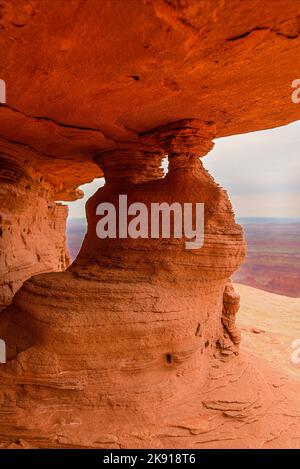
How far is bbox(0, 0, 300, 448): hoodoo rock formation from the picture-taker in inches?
90.6

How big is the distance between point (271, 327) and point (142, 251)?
7625mm

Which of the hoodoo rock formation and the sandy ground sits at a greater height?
the hoodoo rock formation

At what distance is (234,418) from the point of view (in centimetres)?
361

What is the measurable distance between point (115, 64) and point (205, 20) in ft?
2.94

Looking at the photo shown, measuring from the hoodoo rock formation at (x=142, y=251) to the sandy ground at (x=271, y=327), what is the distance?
2027 mm

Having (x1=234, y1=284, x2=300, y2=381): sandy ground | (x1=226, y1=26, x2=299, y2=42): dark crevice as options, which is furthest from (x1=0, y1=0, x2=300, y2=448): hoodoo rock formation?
(x1=234, y1=284, x2=300, y2=381): sandy ground

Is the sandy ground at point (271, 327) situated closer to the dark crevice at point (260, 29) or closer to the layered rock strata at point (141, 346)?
the layered rock strata at point (141, 346)

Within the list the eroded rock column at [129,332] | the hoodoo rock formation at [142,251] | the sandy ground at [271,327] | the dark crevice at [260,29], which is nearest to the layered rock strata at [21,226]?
the hoodoo rock formation at [142,251]

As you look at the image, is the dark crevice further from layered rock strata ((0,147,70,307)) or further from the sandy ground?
the sandy ground

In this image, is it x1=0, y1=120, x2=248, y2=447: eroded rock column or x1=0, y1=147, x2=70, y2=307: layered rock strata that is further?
x1=0, y1=147, x2=70, y2=307: layered rock strata

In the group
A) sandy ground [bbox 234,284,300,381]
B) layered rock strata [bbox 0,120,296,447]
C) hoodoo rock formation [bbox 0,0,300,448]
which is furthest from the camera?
sandy ground [bbox 234,284,300,381]

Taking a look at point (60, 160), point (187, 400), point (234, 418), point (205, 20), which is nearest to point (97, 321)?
point (187, 400)

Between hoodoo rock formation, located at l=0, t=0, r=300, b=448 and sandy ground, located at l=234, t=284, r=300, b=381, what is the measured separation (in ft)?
6.65

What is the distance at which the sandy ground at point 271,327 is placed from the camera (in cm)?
677
